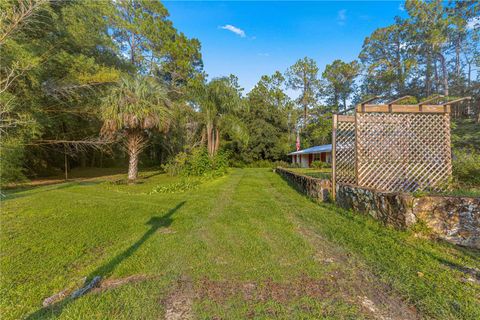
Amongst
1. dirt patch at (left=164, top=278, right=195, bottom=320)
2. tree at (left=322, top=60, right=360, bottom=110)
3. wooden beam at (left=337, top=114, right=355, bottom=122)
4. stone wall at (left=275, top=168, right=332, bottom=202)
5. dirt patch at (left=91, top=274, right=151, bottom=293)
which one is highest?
tree at (left=322, top=60, right=360, bottom=110)

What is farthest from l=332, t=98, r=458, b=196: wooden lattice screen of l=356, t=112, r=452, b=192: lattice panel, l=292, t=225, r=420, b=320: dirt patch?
l=292, t=225, r=420, b=320: dirt patch

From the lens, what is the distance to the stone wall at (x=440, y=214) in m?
3.11

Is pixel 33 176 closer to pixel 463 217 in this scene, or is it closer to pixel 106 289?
pixel 106 289

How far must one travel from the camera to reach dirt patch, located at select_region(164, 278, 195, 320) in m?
1.79

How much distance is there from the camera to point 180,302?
1945mm

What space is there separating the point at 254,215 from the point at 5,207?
5946 mm

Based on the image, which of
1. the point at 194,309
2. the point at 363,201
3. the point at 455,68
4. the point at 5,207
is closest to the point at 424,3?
the point at 455,68

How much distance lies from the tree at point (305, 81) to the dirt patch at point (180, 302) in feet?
117

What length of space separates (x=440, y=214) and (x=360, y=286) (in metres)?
2.18

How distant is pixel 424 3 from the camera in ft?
72.8

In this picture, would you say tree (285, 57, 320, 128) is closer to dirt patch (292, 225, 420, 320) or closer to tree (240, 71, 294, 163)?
tree (240, 71, 294, 163)

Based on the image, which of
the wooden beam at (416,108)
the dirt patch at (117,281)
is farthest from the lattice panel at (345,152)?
the dirt patch at (117,281)

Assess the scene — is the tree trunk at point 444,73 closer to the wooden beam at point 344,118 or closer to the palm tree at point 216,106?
the palm tree at point 216,106

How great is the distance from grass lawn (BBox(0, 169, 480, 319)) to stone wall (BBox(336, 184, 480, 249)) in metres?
0.26
